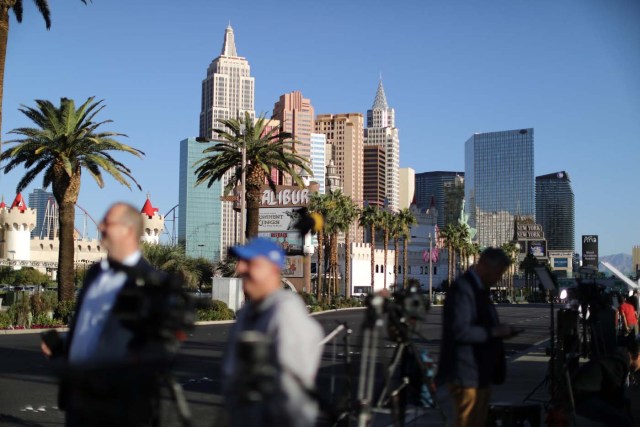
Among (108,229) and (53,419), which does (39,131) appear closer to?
(53,419)

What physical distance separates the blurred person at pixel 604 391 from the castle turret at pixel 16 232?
11060 centimetres

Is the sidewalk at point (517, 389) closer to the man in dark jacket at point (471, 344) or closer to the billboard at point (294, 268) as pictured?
the man in dark jacket at point (471, 344)

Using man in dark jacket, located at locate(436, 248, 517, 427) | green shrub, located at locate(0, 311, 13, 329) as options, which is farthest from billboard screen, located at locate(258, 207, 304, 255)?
man in dark jacket, located at locate(436, 248, 517, 427)

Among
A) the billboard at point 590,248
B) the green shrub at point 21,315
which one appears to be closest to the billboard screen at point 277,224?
the green shrub at point 21,315

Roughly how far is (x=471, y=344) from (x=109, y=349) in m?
2.97

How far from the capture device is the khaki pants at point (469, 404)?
645cm

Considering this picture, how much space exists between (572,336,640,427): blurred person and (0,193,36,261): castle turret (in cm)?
11060

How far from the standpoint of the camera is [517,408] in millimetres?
8242

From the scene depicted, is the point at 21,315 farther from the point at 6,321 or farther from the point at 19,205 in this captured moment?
the point at 19,205

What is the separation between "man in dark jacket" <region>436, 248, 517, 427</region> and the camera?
638cm

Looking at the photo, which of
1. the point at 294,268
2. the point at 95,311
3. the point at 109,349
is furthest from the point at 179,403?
the point at 294,268

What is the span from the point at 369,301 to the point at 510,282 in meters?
175

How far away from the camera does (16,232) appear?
11150 cm

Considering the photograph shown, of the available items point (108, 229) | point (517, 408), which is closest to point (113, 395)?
point (108, 229)
